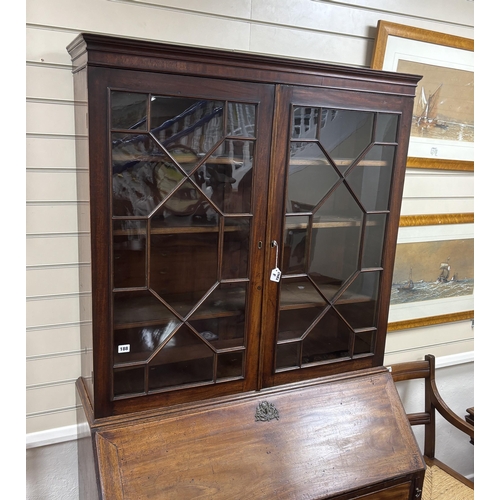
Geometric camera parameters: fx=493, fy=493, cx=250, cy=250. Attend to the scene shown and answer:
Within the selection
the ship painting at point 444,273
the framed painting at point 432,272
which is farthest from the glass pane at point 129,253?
the ship painting at point 444,273

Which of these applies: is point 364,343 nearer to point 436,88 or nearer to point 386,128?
point 386,128

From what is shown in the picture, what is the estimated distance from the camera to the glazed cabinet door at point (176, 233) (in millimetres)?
1293

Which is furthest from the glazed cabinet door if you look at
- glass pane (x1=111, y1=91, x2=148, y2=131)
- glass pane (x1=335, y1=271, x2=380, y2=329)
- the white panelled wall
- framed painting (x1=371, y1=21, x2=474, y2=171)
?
framed painting (x1=371, y1=21, x2=474, y2=171)

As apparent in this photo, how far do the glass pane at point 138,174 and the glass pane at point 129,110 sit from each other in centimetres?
3

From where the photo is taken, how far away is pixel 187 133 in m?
1.35

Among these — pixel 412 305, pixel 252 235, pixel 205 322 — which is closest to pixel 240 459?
pixel 205 322

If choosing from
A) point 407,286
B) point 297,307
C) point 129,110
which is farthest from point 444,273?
point 129,110

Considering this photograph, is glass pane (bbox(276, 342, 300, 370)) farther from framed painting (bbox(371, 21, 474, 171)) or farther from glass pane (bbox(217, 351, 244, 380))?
framed painting (bbox(371, 21, 474, 171))

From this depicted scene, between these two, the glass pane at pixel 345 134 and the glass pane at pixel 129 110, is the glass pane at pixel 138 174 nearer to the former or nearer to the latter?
the glass pane at pixel 129 110

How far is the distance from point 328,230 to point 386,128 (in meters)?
0.39

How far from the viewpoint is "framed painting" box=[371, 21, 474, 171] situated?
194 cm

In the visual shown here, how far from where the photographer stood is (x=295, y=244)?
5.17 feet
